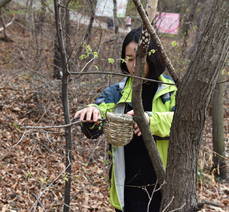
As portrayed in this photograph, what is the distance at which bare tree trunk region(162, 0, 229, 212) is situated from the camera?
5.03ft

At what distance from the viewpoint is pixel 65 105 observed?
2.28 metres

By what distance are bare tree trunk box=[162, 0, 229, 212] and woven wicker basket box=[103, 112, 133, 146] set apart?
25cm

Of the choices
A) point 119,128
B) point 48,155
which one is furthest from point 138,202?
point 48,155

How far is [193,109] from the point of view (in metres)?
1.63

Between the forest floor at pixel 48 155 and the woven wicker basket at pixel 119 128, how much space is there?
1381mm

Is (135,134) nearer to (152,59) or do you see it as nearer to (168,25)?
(152,59)

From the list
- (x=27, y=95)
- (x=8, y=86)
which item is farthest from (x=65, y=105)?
(x=8, y=86)

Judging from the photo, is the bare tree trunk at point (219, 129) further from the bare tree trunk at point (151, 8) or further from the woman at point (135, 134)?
the bare tree trunk at point (151, 8)

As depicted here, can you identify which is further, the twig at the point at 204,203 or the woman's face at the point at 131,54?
the woman's face at the point at 131,54

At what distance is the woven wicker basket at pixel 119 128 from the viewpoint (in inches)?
65.0

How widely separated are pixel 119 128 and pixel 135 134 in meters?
0.38

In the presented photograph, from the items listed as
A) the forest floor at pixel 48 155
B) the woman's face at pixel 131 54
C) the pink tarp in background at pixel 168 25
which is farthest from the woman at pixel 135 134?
the pink tarp in background at pixel 168 25

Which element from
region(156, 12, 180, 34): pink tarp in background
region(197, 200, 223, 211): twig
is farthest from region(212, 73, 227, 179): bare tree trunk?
region(197, 200, 223, 211): twig

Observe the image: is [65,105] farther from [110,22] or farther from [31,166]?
[110,22]
